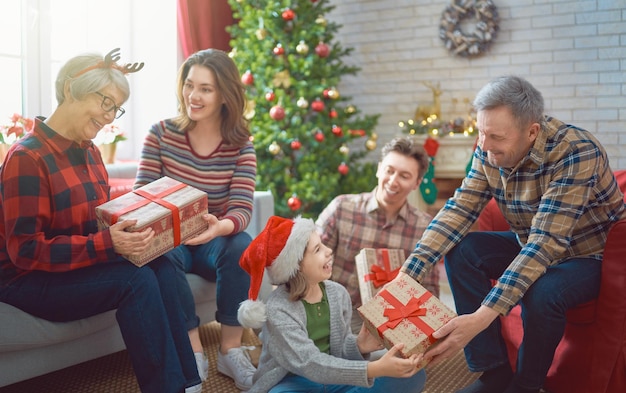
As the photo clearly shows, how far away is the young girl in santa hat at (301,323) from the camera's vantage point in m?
1.74

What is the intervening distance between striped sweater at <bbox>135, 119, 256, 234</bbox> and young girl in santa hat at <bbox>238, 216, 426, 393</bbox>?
67 cm

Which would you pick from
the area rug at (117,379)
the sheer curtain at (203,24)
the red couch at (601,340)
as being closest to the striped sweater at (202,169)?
the area rug at (117,379)

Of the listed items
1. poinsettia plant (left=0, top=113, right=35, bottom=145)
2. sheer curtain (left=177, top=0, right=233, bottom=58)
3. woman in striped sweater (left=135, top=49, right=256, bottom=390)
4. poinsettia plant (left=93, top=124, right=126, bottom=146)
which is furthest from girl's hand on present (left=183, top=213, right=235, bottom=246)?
sheer curtain (left=177, top=0, right=233, bottom=58)

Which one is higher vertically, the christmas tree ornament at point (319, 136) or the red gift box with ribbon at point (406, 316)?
the christmas tree ornament at point (319, 136)

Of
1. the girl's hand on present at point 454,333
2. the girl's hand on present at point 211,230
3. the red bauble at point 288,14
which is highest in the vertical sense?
the red bauble at point 288,14

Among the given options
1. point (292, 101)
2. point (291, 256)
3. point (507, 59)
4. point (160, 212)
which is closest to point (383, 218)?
point (291, 256)

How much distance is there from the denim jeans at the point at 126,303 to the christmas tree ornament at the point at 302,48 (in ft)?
7.68

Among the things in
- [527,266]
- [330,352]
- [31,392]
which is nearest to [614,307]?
[527,266]

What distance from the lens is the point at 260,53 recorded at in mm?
3932

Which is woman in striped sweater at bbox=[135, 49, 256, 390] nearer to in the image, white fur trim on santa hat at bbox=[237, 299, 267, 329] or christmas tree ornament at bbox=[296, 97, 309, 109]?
white fur trim on santa hat at bbox=[237, 299, 267, 329]

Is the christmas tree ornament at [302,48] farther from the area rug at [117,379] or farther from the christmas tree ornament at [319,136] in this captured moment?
the area rug at [117,379]

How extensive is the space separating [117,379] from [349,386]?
1.03m

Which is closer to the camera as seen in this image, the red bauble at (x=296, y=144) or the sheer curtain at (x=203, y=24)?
the red bauble at (x=296, y=144)

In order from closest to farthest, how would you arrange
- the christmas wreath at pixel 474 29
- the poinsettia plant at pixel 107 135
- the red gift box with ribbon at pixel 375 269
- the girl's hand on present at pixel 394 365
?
the girl's hand on present at pixel 394 365, the red gift box with ribbon at pixel 375 269, the poinsettia plant at pixel 107 135, the christmas wreath at pixel 474 29
